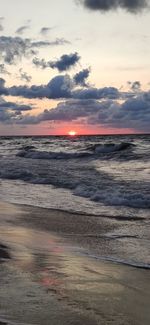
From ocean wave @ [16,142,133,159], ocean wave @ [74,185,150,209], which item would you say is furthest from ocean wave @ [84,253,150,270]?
ocean wave @ [16,142,133,159]

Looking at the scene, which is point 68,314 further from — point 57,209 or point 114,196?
point 114,196

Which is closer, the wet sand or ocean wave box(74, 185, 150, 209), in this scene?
the wet sand

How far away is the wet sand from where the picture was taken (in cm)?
403

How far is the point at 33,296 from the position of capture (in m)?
4.43

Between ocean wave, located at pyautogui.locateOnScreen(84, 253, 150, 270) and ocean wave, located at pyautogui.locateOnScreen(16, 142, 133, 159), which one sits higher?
ocean wave, located at pyautogui.locateOnScreen(16, 142, 133, 159)

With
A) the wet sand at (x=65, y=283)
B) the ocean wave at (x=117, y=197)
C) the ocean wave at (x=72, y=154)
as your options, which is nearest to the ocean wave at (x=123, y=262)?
the wet sand at (x=65, y=283)

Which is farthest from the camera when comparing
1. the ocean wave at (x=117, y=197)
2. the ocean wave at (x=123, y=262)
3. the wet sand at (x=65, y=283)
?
the ocean wave at (x=117, y=197)

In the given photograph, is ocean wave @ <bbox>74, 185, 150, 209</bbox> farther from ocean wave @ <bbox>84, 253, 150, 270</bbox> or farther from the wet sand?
ocean wave @ <bbox>84, 253, 150, 270</bbox>

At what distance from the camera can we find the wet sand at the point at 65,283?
4.03 m

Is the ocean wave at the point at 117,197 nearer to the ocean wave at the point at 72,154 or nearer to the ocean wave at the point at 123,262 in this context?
the ocean wave at the point at 123,262

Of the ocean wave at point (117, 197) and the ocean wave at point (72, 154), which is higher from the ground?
the ocean wave at point (72, 154)

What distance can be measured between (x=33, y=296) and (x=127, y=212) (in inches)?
285

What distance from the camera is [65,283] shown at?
4992mm

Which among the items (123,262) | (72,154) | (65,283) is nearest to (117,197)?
(123,262)
